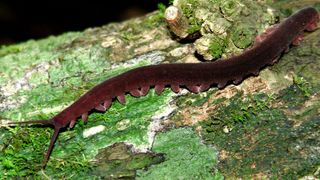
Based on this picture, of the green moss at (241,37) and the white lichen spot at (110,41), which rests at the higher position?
the green moss at (241,37)

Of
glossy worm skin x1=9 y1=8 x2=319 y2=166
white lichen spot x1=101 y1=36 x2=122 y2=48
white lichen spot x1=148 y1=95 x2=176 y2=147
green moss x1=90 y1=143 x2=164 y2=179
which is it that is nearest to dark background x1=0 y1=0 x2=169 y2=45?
white lichen spot x1=101 y1=36 x2=122 y2=48

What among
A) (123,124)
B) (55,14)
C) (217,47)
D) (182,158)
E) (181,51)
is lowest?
(55,14)

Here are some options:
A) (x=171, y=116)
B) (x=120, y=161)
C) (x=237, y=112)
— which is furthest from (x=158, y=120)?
(x=237, y=112)

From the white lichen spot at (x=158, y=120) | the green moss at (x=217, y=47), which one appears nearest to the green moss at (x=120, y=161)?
the white lichen spot at (x=158, y=120)

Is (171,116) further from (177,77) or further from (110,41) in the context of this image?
(110,41)

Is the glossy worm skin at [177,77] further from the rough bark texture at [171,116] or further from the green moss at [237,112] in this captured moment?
the green moss at [237,112]

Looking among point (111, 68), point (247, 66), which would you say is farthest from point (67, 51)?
point (247, 66)
